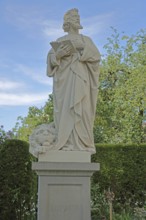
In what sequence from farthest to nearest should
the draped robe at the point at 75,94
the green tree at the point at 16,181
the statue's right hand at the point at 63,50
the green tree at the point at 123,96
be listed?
1. the green tree at the point at 123,96
2. the green tree at the point at 16,181
3. the statue's right hand at the point at 63,50
4. the draped robe at the point at 75,94

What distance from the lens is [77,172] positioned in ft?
13.8

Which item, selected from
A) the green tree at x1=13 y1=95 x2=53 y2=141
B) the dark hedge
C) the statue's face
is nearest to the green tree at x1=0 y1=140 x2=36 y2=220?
the dark hedge

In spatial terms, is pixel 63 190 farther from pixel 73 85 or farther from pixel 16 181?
pixel 16 181

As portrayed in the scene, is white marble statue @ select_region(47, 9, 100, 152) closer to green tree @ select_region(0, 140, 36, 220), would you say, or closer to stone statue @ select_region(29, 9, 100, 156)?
stone statue @ select_region(29, 9, 100, 156)

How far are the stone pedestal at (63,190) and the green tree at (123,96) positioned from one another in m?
10.0

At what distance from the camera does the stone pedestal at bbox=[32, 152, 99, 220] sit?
4117 mm

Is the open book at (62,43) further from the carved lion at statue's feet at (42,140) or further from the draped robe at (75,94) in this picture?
the carved lion at statue's feet at (42,140)

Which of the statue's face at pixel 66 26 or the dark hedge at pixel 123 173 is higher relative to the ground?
the statue's face at pixel 66 26

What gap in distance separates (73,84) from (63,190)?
1.42 m

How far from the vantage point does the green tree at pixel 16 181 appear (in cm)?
806

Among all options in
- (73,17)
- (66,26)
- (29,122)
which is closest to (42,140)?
(66,26)

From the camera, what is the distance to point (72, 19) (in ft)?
15.4

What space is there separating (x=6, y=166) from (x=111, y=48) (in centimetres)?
999

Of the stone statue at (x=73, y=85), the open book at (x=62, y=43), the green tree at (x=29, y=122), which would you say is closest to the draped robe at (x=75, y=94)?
the stone statue at (x=73, y=85)
